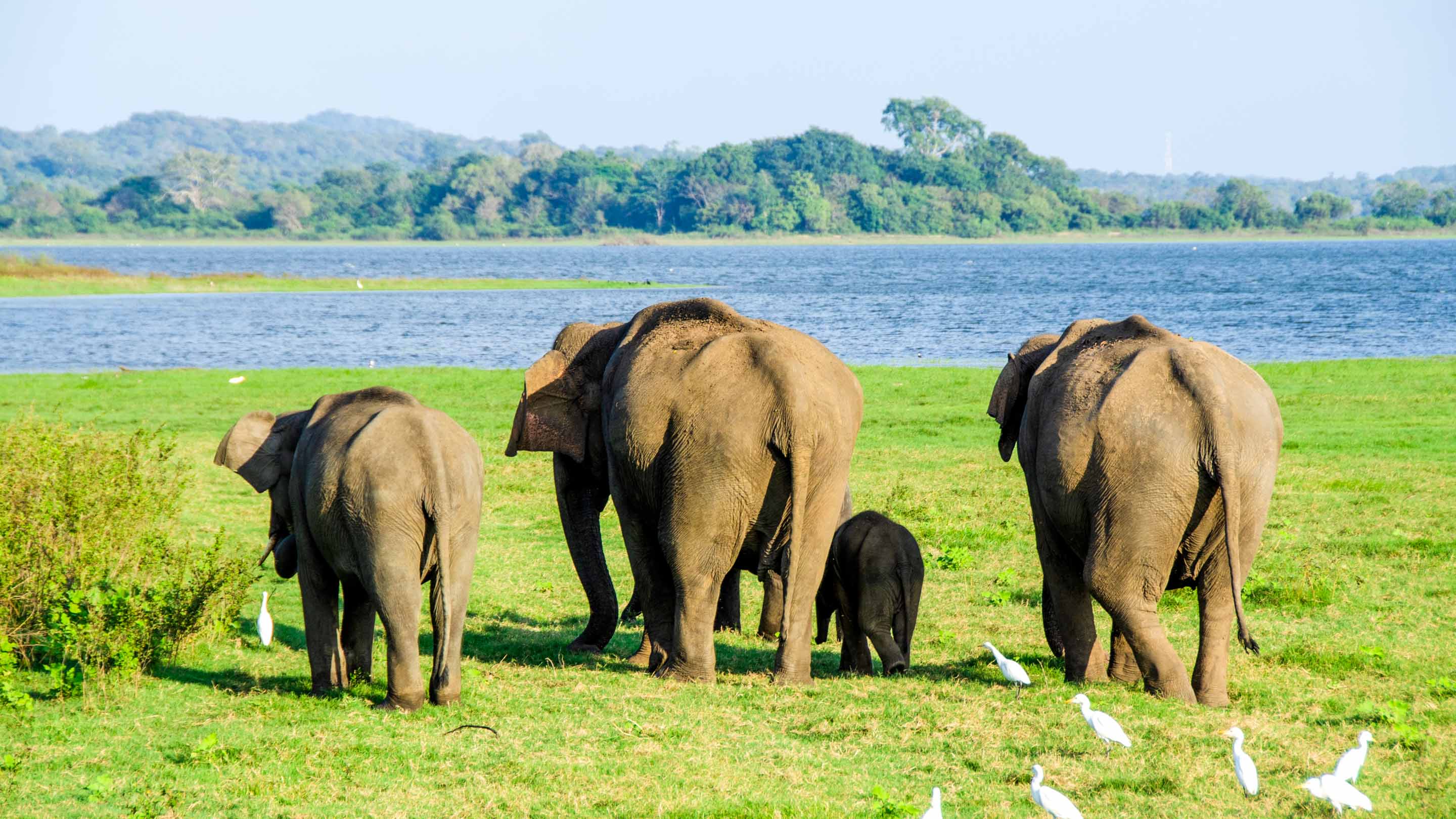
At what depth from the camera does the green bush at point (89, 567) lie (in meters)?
8.72

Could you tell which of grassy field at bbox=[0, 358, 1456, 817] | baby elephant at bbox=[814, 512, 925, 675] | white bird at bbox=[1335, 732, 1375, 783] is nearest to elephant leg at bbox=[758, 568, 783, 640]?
grassy field at bbox=[0, 358, 1456, 817]

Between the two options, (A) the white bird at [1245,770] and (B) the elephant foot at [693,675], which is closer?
(A) the white bird at [1245,770]

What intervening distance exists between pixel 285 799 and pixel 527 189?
186m

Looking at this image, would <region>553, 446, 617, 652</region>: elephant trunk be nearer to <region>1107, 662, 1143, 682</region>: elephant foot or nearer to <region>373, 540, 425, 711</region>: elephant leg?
<region>373, 540, 425, 711</region>: elephant leg

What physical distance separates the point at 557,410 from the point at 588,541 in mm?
1014

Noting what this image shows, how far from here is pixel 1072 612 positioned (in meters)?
8.75

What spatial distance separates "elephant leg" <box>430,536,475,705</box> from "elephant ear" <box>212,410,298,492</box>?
1.39 meters

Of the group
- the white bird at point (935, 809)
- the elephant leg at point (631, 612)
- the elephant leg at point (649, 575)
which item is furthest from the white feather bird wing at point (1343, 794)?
the elephant leg at point (631, 612)

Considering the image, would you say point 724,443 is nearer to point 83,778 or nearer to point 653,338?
point 653,338

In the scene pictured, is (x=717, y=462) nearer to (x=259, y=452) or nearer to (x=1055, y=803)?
(x=259, y=452)

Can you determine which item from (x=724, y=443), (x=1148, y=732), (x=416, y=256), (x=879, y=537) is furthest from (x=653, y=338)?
(x=416, y=256)

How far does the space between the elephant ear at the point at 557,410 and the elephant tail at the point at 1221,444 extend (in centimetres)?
419

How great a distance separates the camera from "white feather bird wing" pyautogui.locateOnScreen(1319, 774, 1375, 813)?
19.2 ft

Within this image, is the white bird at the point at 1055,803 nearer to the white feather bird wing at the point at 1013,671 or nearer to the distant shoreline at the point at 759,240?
the white feather bird wing at the point at 1013,671
